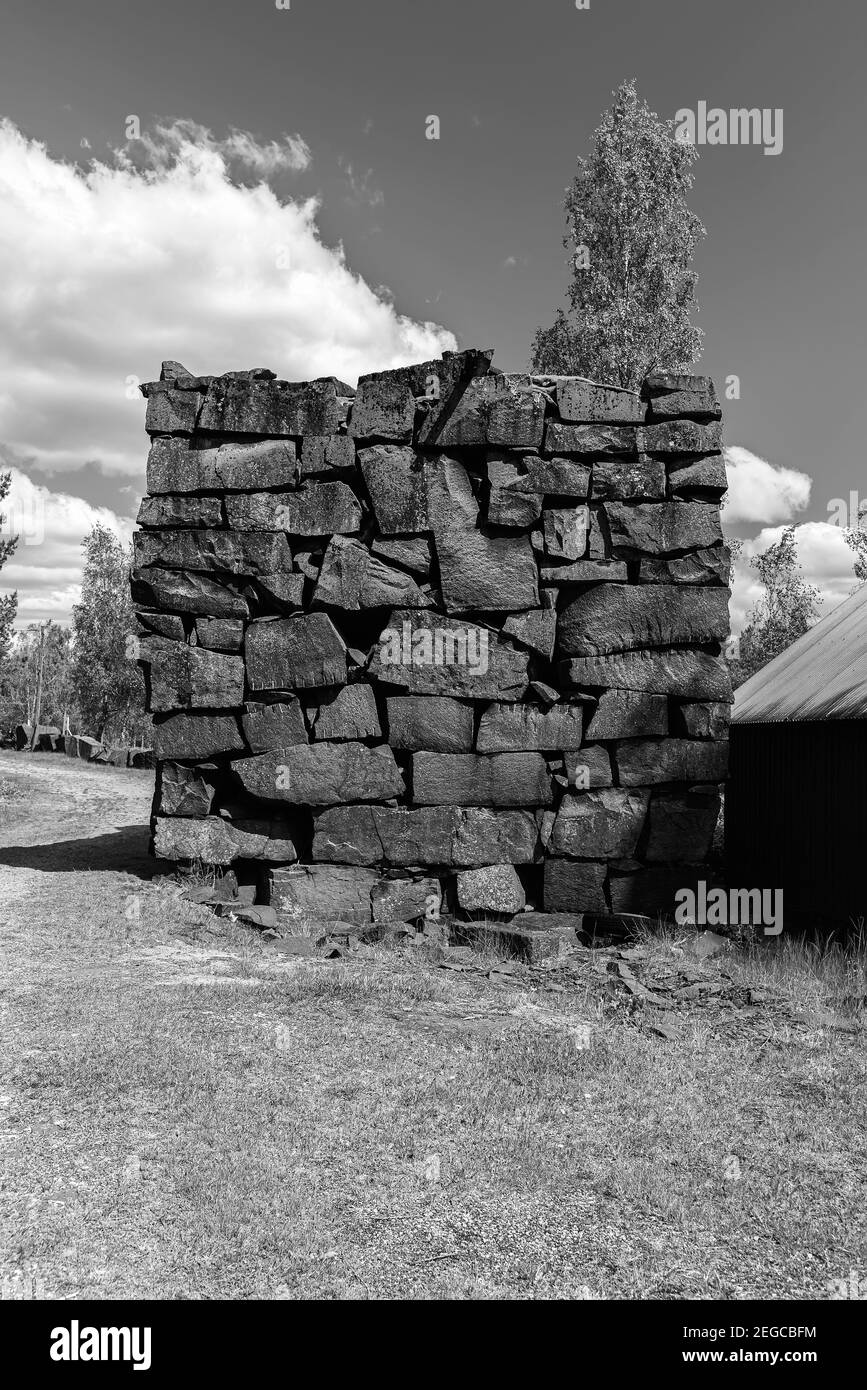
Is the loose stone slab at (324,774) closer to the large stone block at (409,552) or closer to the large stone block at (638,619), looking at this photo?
the large stone block at (409,552)

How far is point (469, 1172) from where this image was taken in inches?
197

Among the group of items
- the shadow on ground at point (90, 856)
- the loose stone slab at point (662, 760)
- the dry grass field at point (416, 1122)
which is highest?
the loose stone slab at point (662, 760)

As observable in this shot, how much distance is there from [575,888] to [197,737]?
4872 mm

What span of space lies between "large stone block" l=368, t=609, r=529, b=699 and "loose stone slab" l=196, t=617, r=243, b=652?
171cm

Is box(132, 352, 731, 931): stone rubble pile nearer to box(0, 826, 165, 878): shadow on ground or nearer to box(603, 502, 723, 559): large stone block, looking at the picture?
box(603, 502, 723, 559): large stone block

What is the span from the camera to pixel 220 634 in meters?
11.4

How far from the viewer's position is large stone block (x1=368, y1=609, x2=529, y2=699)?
36.3 ft

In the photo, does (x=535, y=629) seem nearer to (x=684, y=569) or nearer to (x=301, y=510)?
(x=684, y=569)

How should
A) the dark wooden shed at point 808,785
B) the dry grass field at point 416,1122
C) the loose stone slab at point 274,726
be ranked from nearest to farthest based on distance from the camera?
1. the dry grass field at point 416,1122
2. the dark wooden shed at point 808,785
3. the loose stone slab at point 274,726

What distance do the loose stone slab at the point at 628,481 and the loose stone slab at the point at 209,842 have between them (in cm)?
570

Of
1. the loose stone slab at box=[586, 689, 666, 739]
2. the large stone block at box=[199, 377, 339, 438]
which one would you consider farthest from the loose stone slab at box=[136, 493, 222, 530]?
the loose stone slab at box=[586, 689, 666, 739]

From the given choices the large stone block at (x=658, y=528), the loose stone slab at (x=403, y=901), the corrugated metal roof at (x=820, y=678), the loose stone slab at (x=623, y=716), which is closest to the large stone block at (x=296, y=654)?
the loose stone slab at (x=403, y=901)

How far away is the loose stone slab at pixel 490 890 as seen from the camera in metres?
11.0
